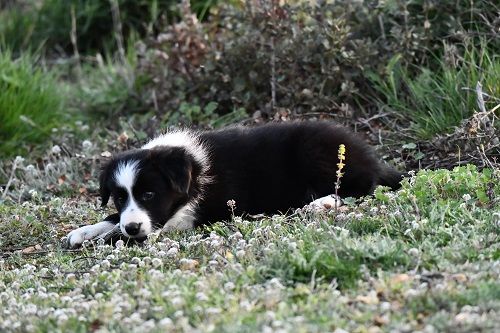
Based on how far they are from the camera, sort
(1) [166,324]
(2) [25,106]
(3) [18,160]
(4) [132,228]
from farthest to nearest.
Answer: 1. (2) [25,106]
2. (3) [18,160]
3. (4) [132,228]
4. (1) [166,324]

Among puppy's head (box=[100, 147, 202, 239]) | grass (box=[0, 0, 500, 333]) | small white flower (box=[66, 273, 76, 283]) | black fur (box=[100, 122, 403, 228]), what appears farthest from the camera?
black fur (box=[100, 122, 403, 228])

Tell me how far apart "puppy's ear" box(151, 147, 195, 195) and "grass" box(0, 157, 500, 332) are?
0.94 feet

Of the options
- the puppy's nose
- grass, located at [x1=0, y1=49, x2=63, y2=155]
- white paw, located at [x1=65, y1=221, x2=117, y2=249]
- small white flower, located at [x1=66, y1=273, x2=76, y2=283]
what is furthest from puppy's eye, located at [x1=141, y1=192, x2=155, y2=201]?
grass, located at [x1=0, y1=49, x2=63, y2=155]

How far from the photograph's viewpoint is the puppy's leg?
598 cm

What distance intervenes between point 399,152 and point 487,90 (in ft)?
2.64

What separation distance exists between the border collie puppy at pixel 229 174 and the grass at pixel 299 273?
234 mm

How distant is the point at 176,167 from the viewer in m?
5.93

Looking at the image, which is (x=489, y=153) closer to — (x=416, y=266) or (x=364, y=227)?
(x=364, y=227)

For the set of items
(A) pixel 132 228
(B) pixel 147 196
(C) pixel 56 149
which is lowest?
(C) pixel 56 149

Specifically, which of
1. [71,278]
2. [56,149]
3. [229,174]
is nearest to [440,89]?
[229,174]

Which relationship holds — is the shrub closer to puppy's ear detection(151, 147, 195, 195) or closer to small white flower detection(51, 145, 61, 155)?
small white flower detection(51, 145, 61, 155)

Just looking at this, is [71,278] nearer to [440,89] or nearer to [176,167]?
[176,167]

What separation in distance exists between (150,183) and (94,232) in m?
0.48

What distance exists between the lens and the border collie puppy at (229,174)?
5.93 metres
